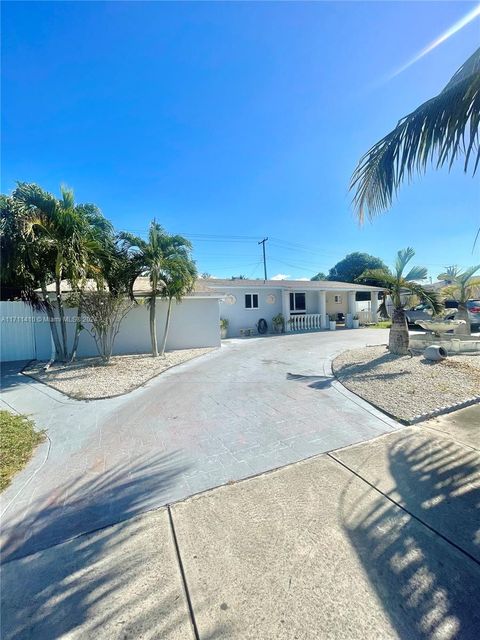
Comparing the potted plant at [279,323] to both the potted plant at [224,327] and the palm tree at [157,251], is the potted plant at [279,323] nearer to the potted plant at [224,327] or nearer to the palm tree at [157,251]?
the potted plant at [224,327]

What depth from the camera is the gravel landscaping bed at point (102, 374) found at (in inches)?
252

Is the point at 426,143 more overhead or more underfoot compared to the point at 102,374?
more overhead

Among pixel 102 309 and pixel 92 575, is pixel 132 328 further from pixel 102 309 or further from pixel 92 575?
pixel 92 575

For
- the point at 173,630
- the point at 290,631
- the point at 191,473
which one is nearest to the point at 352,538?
the point at 290,631

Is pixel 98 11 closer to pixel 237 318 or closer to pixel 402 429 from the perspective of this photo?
pixel 402 429

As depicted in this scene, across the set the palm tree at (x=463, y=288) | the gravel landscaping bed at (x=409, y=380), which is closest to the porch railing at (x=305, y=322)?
the palm tree at (x=463, y=288)

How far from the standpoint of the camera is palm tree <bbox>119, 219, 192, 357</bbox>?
9.13m

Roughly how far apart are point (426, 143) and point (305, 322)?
1488cm

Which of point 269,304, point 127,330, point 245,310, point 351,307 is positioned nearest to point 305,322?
point 269,304

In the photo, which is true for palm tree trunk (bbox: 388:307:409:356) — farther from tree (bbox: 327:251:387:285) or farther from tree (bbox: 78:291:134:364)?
tree (bbox: 327:251:387:285)

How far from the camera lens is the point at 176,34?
229 inches

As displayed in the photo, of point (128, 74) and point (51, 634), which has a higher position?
point (128, 74)

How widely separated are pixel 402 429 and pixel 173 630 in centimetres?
389

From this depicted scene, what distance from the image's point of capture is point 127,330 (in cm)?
1127
